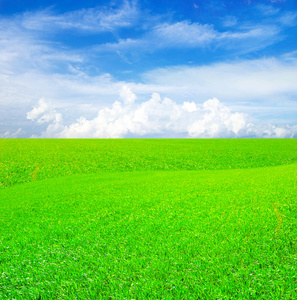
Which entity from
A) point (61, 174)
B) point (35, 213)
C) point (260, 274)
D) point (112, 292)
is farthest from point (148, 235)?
point (61, 174)

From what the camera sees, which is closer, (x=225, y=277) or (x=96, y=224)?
(x=225, y=277)

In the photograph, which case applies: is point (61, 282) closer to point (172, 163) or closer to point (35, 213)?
point (35, 213)

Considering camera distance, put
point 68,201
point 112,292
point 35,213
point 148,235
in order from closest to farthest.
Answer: point 112,292 < point 148,235 < point 35,213 < point 68,201

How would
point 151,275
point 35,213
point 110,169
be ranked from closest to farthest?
1. point 151,275
2. point 35,213
3. point 110,169

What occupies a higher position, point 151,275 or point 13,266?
point 151,275

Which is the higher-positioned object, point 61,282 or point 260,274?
point 260,274

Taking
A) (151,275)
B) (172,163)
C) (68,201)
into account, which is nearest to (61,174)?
(172,163)

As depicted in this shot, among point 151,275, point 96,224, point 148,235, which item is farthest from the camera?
point 96,224

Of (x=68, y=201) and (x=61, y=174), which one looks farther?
(x=61, y=174)

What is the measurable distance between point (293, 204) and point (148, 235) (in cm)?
617

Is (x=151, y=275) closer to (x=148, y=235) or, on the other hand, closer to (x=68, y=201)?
Answer: (x=148, y=235)

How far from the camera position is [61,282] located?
571cm

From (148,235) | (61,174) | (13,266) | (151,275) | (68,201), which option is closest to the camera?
(151,275)

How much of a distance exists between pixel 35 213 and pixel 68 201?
2026mm
